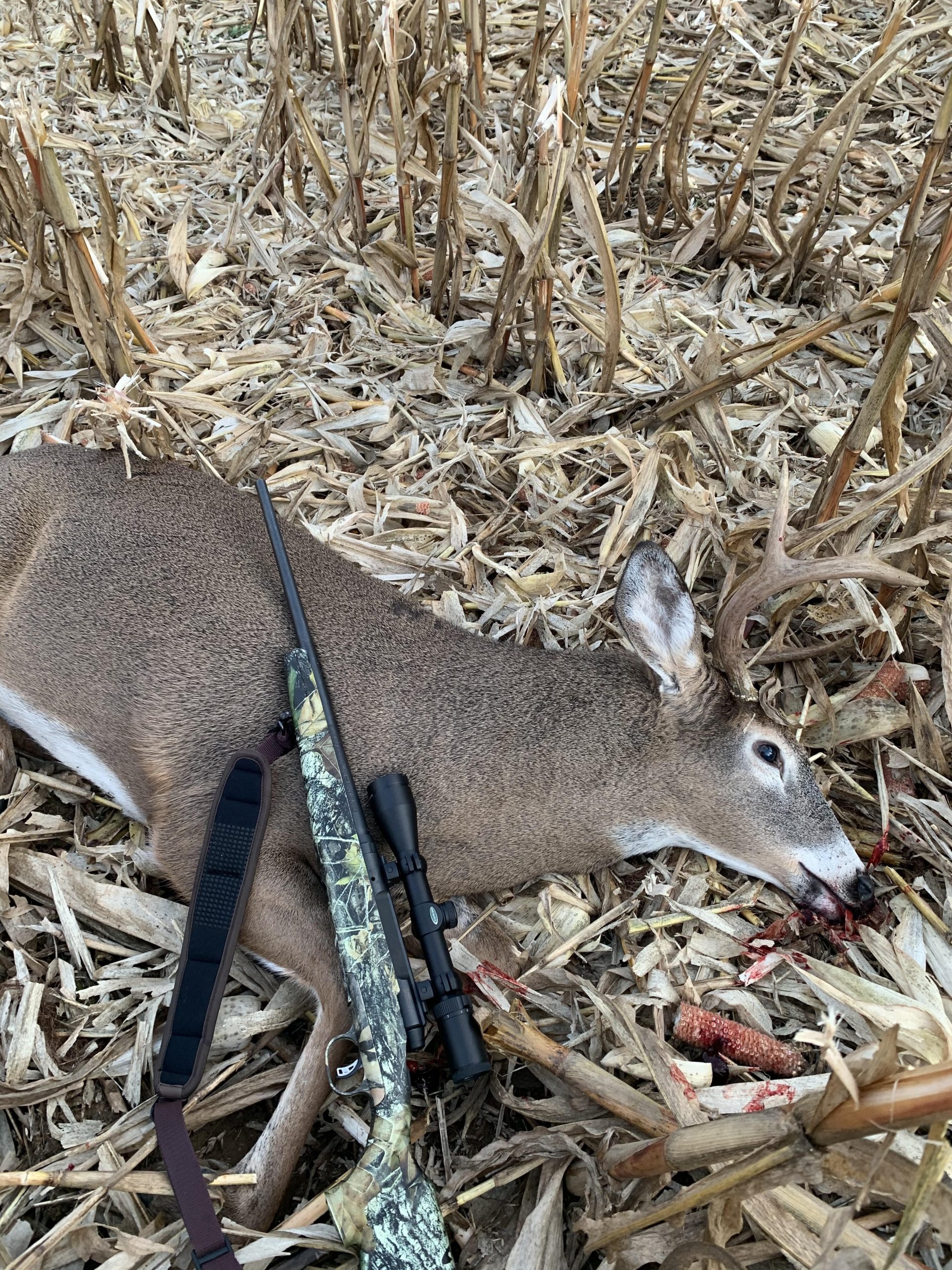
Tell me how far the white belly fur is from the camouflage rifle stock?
644 mm

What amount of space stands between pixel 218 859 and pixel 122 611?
88 centimetres

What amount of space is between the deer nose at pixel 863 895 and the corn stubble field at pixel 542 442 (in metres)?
0.06

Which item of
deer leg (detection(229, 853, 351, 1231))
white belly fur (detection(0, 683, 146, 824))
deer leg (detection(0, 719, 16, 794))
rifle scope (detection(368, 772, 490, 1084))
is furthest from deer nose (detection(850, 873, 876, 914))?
deer leg (detection(0, 719, 16, 794))

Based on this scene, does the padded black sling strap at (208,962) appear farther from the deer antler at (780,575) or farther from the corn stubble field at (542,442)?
the deer antler at (780,575)

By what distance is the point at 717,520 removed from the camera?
12.5 ft

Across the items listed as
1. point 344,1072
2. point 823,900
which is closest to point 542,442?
point 823,900

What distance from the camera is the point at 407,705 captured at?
3.12 metres

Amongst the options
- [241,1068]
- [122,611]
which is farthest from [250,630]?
[241,1068]

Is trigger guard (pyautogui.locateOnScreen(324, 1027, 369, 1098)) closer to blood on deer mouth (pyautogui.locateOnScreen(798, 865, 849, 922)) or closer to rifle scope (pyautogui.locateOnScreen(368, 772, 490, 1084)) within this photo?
rifle scope (pyautogui.locateOnScreen(368, 772, 490, 1084))

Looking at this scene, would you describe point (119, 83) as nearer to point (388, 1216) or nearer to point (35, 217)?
point (35, 217)

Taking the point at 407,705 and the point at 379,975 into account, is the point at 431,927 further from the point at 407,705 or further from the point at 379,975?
the point at 407,705

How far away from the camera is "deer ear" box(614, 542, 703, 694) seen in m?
3.09

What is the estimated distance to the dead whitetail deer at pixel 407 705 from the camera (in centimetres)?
305

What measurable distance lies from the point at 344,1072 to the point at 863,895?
1548 millimetres
